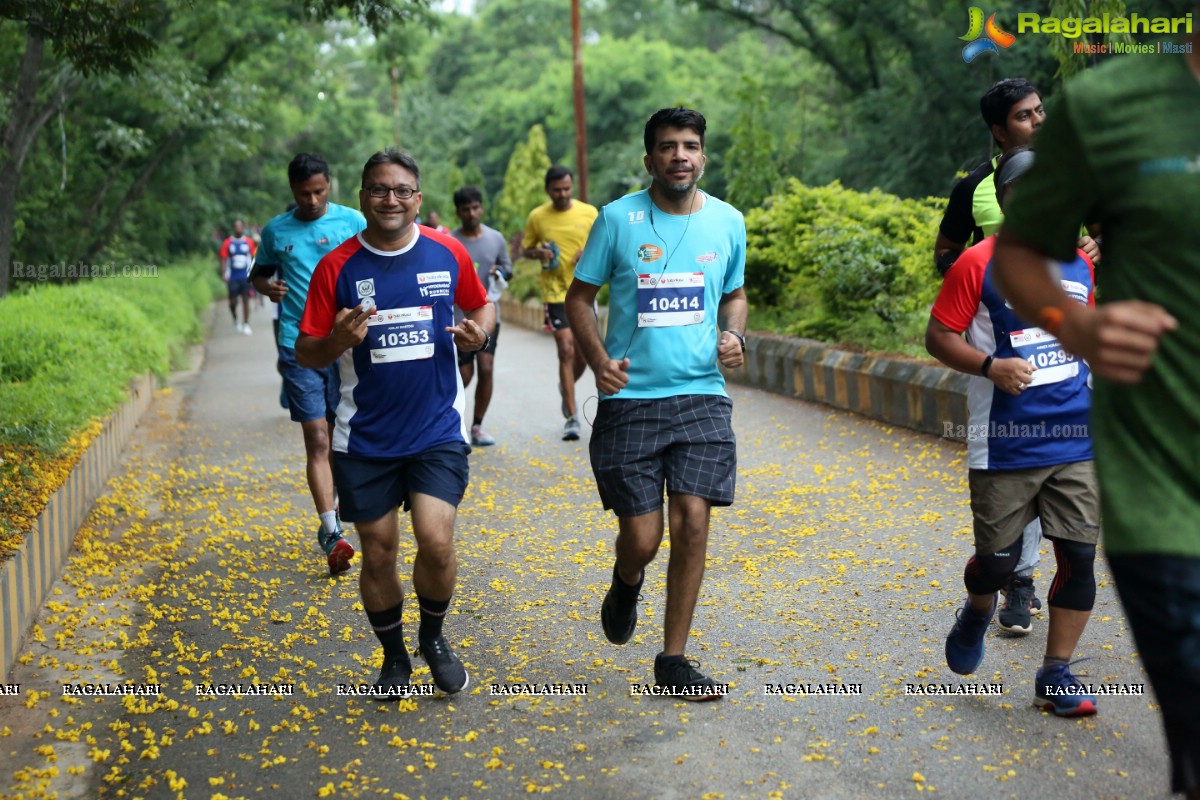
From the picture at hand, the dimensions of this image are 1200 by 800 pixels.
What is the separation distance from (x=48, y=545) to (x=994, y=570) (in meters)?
4.61

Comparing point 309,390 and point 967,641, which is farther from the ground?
point 309,390

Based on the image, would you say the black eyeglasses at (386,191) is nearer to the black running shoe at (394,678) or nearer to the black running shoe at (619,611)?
the black running shoe at (619,611)

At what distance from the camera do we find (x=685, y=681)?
5098 millimetres

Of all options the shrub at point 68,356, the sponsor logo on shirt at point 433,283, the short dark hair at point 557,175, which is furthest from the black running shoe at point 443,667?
the short dark hair at point 557,175

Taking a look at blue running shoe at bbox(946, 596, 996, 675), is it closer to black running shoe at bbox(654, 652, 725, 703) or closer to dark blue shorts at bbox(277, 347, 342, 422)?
black running shoe at bbox(654, 652, 725, 703)

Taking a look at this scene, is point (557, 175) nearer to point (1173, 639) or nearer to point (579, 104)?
point (1173, 639)

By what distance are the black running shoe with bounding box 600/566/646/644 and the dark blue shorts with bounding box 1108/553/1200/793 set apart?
2.74m

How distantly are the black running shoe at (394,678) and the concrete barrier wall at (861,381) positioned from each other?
5.65 m

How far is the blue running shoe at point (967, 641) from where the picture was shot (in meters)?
5.02

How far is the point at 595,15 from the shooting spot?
7231cm

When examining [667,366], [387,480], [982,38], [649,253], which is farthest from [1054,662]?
[982,38]

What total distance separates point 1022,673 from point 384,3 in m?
6.29

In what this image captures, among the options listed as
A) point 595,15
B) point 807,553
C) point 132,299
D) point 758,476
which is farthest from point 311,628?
point 595,15

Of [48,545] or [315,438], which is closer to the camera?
[48,545]
